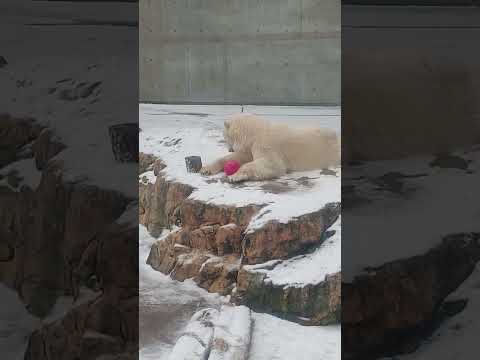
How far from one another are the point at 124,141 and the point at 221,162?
0.67 m

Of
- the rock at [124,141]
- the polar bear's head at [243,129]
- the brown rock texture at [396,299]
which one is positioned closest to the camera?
the brown rock texture at [396,299]

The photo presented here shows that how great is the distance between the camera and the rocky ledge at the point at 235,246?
12.6 ft

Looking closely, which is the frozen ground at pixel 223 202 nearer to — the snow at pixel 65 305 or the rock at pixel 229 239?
the rock at pixel 229 239

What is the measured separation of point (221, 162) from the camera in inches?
158

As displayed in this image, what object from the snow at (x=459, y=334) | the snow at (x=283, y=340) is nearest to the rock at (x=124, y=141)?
the snow at (x=283, y=340)

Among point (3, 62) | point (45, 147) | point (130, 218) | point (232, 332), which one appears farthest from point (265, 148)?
point (3, 62)

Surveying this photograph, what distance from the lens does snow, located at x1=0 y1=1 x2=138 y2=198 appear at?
390 centimetres

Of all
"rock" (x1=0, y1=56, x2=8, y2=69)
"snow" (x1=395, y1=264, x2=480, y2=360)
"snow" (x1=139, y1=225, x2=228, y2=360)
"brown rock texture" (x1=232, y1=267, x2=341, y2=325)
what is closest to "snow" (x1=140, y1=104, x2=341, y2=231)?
"brown rock texture" (x1=232, y1=267, x2=341, y2=325)

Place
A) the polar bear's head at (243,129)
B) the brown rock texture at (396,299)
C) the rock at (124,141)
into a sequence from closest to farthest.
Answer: the brown rock texture at (396,299), the rock at (124,141), the polar bear's head at (243,129)

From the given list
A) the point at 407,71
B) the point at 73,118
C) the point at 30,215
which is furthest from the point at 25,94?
the point at 407,71

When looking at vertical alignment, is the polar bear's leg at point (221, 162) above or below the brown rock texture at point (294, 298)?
above

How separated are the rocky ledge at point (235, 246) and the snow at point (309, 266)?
13mm

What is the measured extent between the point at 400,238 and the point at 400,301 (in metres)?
0.41

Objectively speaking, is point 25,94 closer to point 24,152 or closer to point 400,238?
point 24,152
